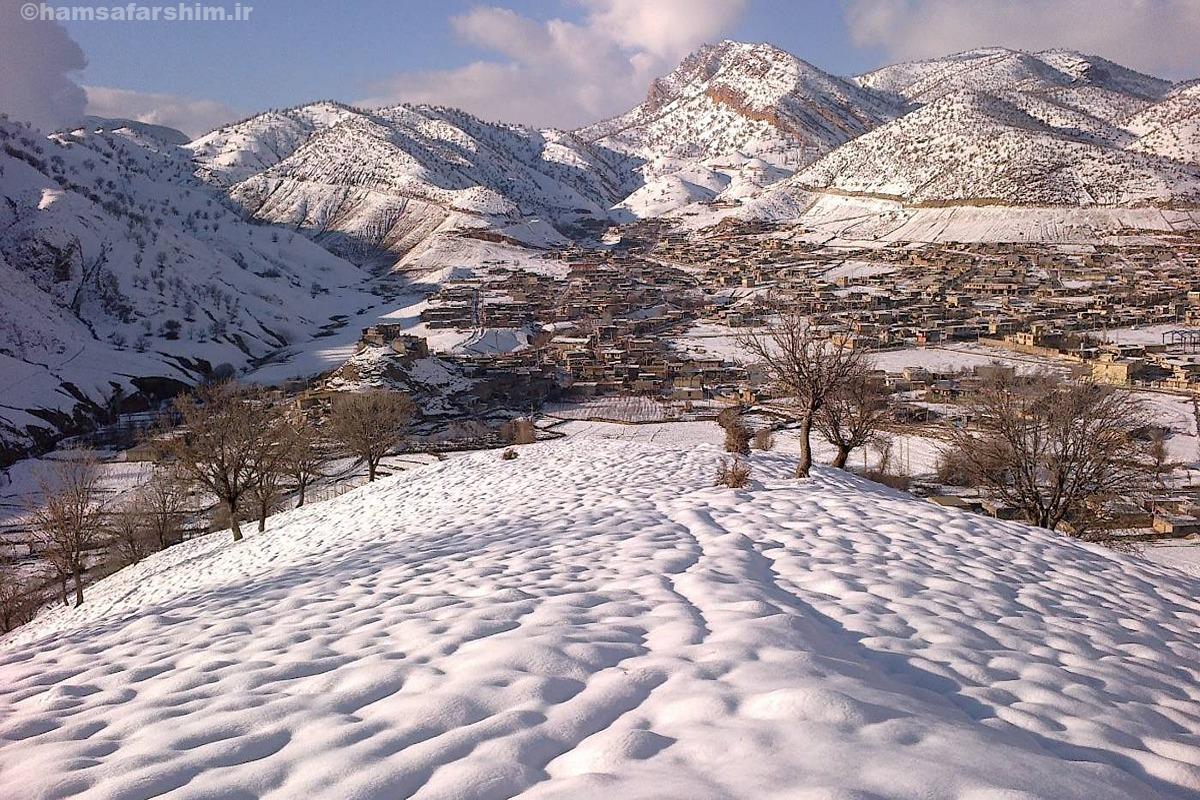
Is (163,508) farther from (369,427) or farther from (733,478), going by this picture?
(733,478)

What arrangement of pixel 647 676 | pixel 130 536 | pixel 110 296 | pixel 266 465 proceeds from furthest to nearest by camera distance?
1. pixel 110 296
2. pixel 130 536
3. pixel 266 465
4. pixel 647 676

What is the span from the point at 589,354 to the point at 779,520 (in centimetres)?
3845

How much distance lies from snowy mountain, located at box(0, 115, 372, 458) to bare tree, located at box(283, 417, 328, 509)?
15828mm

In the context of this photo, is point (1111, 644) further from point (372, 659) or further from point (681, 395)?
point (681, 395)

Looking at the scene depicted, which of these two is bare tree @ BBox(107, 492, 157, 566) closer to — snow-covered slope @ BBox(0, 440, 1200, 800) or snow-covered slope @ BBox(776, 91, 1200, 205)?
snow-covered slope @ BBox(0, 440, 1200, 800)

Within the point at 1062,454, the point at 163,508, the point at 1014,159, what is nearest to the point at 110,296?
the point at 163,508

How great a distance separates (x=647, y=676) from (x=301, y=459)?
1943cm

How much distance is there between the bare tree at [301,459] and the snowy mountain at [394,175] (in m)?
83.2

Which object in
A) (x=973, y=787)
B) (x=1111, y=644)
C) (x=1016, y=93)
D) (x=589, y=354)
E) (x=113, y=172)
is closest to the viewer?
(x=973, y=787)

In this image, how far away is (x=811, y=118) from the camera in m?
190

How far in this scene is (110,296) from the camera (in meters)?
49.0

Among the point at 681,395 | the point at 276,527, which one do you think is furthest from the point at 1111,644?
the point at 681,395

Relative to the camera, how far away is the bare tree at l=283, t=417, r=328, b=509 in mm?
19609

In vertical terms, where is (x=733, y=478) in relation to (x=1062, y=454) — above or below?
above
